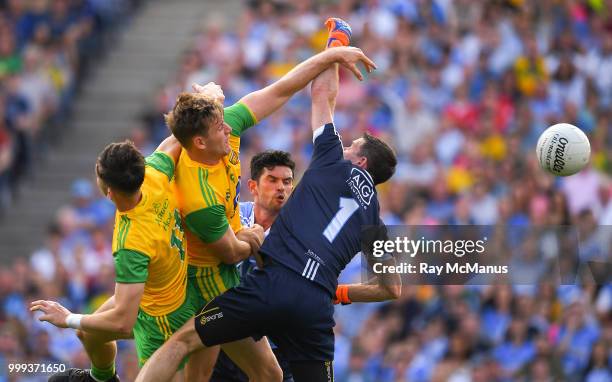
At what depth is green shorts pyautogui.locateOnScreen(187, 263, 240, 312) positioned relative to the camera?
8156mm

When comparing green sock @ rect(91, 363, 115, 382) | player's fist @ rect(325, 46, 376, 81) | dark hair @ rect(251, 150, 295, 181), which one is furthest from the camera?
dark hair @ rect(251, 150, 295, 181)

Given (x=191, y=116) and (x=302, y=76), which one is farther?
(x=302, y=76)

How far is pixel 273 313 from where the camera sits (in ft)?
25.3

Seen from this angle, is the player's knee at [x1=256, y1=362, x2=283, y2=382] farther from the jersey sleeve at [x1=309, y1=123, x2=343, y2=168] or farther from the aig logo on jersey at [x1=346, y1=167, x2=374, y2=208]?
the jersey sleeve at [x1=309, y1=123, x2=343, y2=168]

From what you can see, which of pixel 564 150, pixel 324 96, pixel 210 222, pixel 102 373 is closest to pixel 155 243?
pixel 210 222

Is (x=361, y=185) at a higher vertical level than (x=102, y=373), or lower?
higher

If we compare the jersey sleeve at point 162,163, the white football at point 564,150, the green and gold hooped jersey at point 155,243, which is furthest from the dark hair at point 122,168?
the white football at point 564,150

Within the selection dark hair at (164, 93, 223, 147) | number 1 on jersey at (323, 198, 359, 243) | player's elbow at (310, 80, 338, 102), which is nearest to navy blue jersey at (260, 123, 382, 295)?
number 1 on jersey at (323, 198, 359, 243)

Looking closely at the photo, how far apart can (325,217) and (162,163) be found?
3.62ft

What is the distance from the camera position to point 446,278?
32.3 feet

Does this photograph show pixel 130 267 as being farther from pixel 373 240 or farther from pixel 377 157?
pixel 377 157

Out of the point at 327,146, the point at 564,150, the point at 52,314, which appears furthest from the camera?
the point at 564,150

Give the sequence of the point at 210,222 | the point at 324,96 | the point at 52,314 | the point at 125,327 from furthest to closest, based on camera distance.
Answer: the point at 324,96
the point at 210,222
the point at 52,314
the point at 125,327

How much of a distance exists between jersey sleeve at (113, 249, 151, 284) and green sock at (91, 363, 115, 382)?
1.20 m
